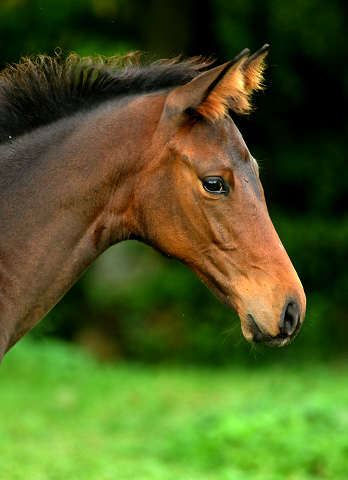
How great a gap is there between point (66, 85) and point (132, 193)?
0.56 metres

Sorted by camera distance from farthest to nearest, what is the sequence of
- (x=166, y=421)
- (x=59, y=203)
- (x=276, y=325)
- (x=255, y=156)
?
1. (x=255, y=156)
2. (x=166, y=421)
3. (x=59, y=203)
4. (x=276, y=325)

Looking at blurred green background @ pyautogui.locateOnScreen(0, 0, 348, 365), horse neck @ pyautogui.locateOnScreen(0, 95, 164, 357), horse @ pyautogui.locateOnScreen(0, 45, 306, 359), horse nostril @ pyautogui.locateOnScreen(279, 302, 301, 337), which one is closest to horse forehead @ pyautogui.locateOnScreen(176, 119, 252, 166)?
horse @ pyautogui.locateOnScreen(0, 45, 306, 359)

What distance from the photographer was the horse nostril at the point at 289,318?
105 inches

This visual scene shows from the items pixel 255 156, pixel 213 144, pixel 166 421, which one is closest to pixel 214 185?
pixel 213 144

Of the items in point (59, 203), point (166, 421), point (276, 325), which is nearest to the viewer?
point (276, 325)

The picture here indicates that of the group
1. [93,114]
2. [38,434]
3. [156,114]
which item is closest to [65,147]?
[93,114]

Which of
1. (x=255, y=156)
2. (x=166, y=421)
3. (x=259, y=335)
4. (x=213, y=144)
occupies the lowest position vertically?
(x=166, y=421)

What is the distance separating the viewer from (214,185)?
9.04 ft

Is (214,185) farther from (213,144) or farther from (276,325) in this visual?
(276,325)

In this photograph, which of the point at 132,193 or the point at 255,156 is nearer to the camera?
the point at 132,193

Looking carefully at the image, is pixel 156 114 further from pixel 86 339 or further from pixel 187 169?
pixel 86 339

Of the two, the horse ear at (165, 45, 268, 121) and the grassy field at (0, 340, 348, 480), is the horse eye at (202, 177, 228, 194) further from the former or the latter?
the grassy field at (0, 340, 348, 480)

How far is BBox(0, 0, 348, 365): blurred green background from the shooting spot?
10.4 metres

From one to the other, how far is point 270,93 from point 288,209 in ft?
6.83
